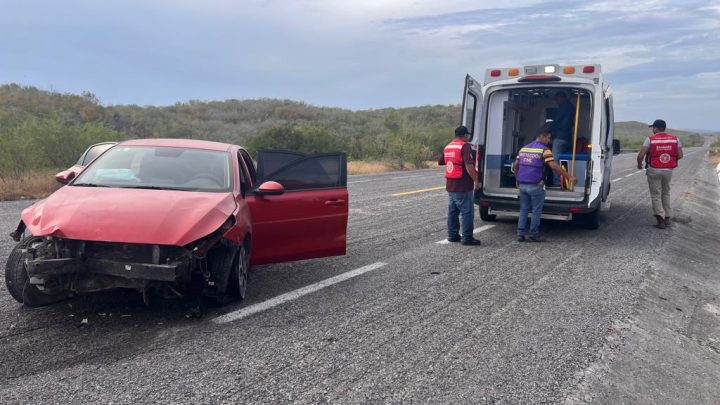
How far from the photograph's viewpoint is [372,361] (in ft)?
13.6

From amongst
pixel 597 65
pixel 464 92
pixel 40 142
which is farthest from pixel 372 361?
pixel 40 142

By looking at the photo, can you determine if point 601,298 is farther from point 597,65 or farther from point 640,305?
point 597,65

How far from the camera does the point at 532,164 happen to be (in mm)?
9031

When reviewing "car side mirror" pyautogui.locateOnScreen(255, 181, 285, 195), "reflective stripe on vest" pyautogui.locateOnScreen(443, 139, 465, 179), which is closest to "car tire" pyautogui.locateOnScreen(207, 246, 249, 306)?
"car side mirror" pyautogui.locateOnScreen(255, 181, 285, 195)

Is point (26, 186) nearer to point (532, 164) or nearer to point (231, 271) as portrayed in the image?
point (231, 271)

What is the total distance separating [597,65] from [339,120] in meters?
58.9

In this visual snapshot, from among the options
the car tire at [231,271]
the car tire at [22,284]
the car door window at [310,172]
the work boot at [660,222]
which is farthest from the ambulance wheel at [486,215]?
the car tire at [22,284]

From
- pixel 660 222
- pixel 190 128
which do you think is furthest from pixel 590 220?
pixel 190 128

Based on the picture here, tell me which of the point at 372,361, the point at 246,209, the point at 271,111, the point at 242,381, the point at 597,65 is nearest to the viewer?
the point at 242,381

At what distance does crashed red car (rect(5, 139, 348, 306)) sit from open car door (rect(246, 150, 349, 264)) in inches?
0.4

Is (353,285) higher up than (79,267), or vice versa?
(79,267)

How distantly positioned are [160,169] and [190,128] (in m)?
41.9

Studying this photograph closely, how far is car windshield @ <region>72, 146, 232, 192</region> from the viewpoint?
549 centimetres

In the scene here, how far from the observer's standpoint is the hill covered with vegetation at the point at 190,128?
650 inches
